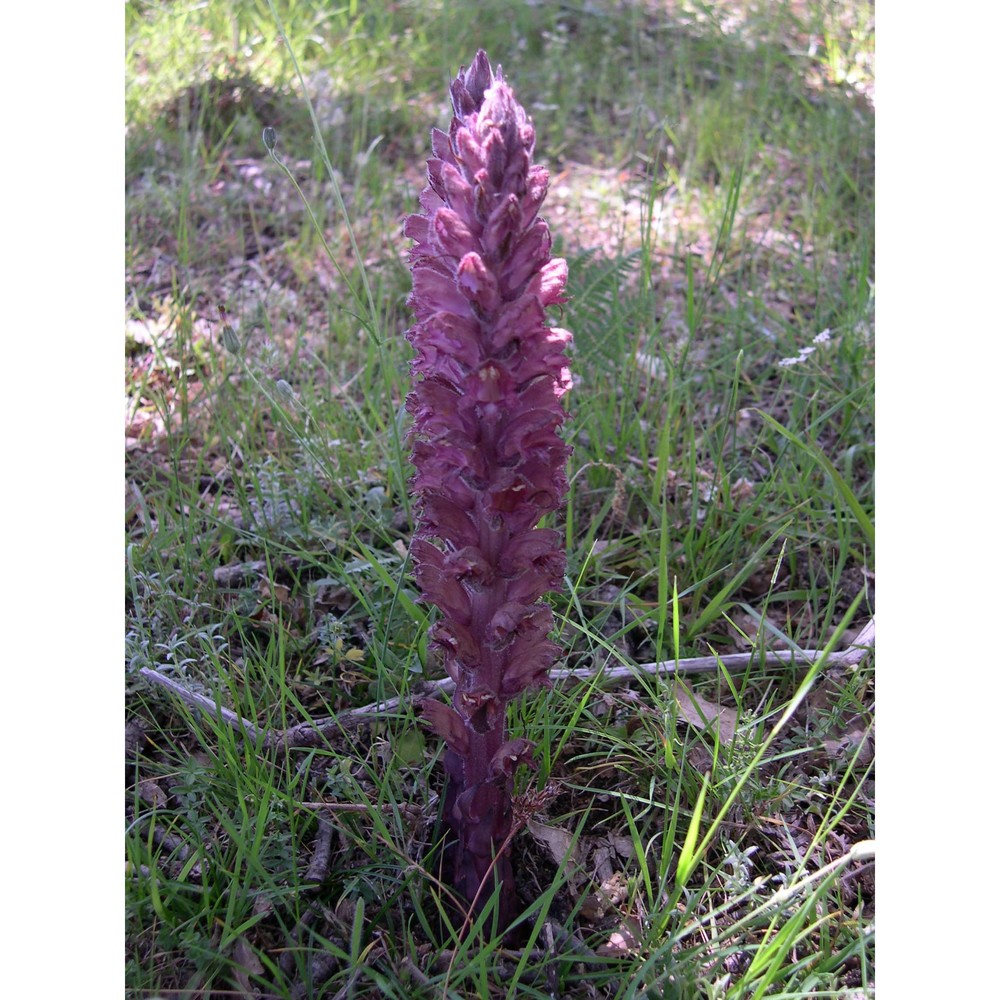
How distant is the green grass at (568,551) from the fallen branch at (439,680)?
0.13 feet

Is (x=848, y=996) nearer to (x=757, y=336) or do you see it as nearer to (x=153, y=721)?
→ (x=153, y=721)

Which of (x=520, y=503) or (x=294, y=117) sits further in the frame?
(x=294, y=117)

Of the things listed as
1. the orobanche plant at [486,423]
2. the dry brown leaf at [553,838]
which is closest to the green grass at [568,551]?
the dry brown leaf at [553,838]

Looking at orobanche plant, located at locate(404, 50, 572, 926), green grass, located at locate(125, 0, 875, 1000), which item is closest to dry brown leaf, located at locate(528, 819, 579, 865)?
green grass, located at locate(125, 0, 875, 1000)

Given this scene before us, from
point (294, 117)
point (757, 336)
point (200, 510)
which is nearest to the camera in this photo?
point (200, 510)

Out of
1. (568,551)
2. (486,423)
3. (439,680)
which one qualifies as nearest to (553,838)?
(439,680)

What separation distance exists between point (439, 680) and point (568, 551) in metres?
0.60

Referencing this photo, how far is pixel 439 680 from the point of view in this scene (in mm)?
2459

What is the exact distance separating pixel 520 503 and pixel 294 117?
4315 mm

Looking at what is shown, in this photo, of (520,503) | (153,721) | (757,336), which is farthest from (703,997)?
(757,336)

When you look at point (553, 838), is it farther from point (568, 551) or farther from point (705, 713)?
point (568, 551)

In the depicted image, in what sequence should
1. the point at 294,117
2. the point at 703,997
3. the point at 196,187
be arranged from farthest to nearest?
the point at 294,117
the point at 196,187
the point at 703,997

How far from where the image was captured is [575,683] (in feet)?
8.09

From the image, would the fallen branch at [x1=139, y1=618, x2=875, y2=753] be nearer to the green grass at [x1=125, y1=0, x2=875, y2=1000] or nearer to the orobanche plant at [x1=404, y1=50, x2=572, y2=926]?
the green grass at [x1=125, y1=0, x2=875, y2=1000]
